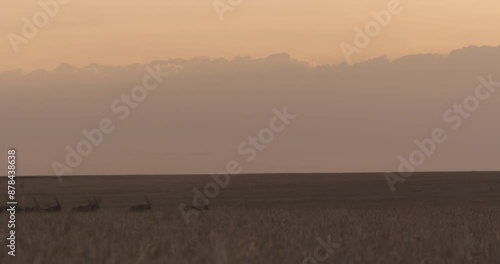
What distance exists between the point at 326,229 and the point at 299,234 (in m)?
2.22

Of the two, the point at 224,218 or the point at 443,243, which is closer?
the point at 443,243

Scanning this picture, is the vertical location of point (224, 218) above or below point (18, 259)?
above

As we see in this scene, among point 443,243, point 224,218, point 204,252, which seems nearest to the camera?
point 204,252

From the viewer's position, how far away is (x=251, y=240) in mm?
Answer: 10617

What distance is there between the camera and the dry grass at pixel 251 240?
8.93 m

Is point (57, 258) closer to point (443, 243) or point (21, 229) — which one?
point (21, 229)

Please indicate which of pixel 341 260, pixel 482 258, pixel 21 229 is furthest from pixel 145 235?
pixel 482 258

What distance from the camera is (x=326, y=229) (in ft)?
47.1

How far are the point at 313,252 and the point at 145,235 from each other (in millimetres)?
3405

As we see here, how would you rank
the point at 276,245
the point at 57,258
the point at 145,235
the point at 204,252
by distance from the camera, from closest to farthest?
the point at 204,252
the point at 57,258
the point at 276,245
the point at 145,235

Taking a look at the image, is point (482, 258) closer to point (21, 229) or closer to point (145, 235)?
point (145, 235)

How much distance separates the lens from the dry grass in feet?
29.3

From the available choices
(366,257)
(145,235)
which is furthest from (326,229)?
(366,257)

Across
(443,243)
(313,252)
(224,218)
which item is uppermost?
(224,218)
